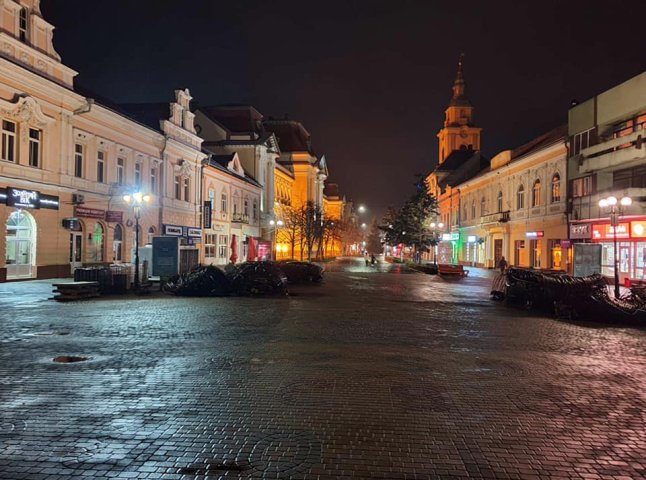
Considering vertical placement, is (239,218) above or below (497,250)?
above

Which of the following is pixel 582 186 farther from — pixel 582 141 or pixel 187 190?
pixel 187 190

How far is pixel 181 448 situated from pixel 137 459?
0.41m

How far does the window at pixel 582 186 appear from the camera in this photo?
109 ft

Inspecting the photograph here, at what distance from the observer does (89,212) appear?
28.4 metres

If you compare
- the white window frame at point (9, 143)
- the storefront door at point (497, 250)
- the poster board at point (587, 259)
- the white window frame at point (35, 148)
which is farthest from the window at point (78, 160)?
the storefront door at point (497, 250)

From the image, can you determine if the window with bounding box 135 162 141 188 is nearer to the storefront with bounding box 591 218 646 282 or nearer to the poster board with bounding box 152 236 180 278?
the poster board with bounding box 152 236 180 278

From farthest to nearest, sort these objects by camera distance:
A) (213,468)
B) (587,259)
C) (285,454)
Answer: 1. (587,259)
2. (285,454)
3. (213,468)

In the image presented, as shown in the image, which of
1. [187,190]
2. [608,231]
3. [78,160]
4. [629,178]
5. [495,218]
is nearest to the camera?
[78,160]

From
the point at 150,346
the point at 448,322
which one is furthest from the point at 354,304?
the point at 150,346

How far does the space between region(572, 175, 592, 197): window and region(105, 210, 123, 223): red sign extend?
29.1 metres

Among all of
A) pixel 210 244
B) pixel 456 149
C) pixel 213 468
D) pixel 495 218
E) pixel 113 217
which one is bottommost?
pixel 213 468

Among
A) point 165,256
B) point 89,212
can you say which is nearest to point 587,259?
point 165,256

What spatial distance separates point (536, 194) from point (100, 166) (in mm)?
32304

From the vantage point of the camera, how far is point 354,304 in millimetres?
18234
